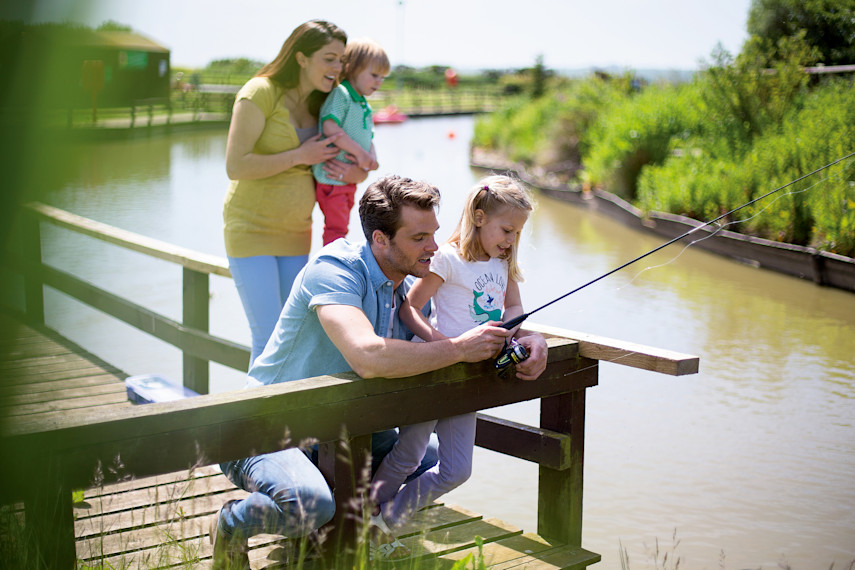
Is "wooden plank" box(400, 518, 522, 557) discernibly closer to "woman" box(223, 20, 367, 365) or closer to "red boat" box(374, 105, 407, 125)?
"woman" box(223, 20, 367, 365)

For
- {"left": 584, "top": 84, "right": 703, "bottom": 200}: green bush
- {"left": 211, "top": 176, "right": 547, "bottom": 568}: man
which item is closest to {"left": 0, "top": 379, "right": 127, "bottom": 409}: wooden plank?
{"left": 211, "top": 176, "right": 547, "bottom": 568}: man

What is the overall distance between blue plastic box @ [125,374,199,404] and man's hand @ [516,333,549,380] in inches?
75.2

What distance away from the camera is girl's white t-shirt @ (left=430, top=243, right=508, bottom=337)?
8.23ft

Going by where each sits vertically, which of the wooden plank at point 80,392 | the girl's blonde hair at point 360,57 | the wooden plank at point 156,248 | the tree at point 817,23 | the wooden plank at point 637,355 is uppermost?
the tree at point 817,23

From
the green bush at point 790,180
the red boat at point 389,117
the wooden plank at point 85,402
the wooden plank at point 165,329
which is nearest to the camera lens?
the wooden plank at point 85,402

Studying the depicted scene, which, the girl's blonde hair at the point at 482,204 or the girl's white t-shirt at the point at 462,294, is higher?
the girl's blonde hair at the point at 482,204

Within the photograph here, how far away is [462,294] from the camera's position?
2.53 m

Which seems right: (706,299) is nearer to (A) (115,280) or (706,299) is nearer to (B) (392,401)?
(A) (115,280)

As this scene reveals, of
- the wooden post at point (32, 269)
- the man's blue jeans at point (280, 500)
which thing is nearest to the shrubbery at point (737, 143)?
the wooden post at point (32, 269)

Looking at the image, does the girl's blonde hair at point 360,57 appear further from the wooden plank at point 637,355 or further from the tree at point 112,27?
the tree at point 112,27

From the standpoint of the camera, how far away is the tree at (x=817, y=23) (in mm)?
10711

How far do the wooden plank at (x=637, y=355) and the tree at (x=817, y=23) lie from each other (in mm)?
8493

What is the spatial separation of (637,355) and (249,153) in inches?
56.9

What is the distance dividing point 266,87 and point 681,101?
13179mm
